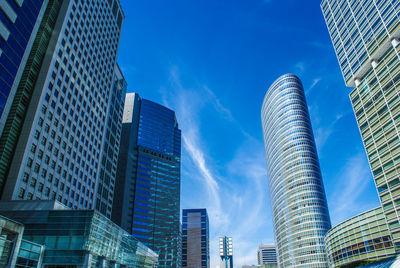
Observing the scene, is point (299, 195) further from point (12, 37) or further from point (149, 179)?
point (12, 37)

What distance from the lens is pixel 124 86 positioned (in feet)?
444

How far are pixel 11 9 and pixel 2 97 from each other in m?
13.7

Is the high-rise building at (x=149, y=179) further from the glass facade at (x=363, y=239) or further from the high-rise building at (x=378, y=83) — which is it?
the high-rise building at (x=378, y=83)

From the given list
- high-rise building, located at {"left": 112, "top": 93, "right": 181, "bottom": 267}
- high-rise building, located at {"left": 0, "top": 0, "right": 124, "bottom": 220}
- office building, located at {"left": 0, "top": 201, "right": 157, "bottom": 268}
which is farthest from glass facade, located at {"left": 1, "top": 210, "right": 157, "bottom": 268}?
high-rise building, located at {"left": 112, "top": 93, "right": 181, "bottom": 267}

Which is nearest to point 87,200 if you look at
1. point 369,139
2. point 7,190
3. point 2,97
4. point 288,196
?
point 7,190

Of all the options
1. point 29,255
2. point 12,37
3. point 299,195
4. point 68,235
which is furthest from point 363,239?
point 12,37

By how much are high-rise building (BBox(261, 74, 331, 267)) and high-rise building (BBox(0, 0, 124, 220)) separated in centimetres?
10887

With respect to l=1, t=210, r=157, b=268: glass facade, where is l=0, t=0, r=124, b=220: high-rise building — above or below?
above

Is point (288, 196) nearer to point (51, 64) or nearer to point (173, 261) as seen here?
point (173, 261)

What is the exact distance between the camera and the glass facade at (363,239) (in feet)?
266

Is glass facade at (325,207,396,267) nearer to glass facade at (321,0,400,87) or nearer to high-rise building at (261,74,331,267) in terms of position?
glass facade at (321,0,400,87)

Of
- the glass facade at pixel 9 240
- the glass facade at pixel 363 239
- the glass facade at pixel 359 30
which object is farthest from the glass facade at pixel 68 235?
the glass facade at pixel 359 30

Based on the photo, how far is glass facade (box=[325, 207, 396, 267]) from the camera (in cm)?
8100

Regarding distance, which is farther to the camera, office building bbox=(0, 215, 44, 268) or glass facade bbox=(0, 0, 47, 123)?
glass facade bbox=(0, 0, 47, 123)
